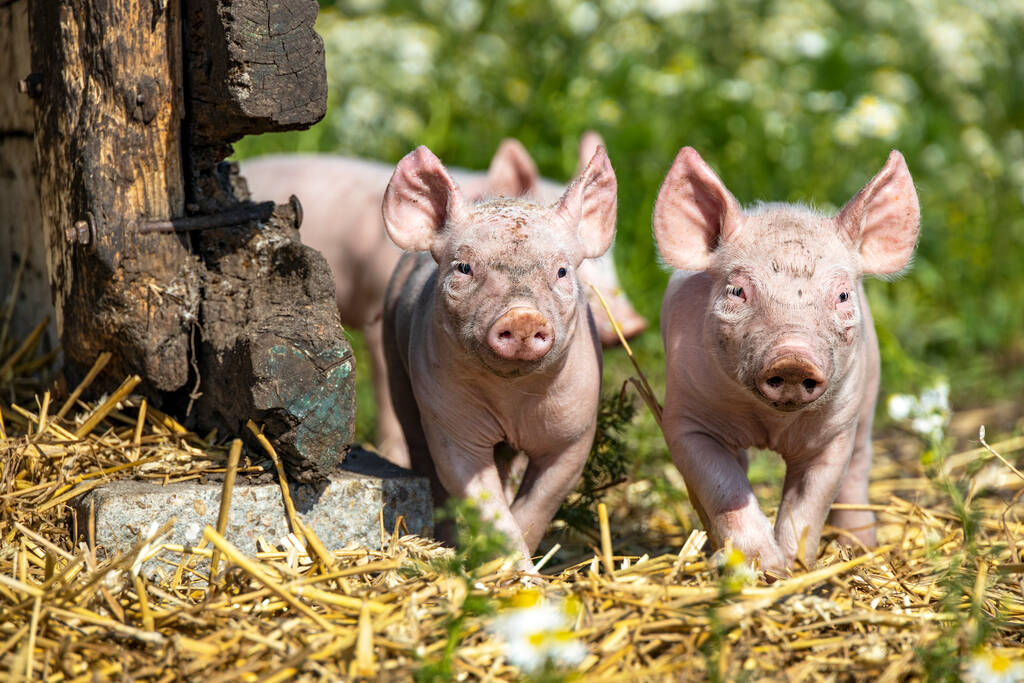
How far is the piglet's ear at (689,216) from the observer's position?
3.74 metres

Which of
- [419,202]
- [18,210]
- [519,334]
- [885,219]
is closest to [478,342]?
[519,334]

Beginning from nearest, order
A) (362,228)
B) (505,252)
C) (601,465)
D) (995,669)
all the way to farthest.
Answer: (995,669), (505,252), (601,465), (362,228)

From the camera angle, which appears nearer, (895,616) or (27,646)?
Result: (27,646)

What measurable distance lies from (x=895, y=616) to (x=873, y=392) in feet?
3.97

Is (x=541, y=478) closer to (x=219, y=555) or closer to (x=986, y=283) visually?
(x=219, y=555)

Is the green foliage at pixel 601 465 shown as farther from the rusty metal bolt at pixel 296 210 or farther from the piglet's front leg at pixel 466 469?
the rusty metal bolt at pixel 296 210

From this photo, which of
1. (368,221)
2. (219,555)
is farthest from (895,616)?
(368,221)

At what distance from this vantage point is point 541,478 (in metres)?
3.75

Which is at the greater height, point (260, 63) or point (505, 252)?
point (260, 63)

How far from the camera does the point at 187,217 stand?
3717 mm

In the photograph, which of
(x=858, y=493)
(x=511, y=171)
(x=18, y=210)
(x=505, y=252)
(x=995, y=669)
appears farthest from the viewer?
(x=511, y=171)

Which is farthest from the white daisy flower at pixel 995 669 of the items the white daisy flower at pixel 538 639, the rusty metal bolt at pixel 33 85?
the rusty metal bolt at pixel 33 85

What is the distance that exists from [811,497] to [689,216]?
3.19 ft

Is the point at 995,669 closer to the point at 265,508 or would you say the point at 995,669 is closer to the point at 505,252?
the point at 505,252
